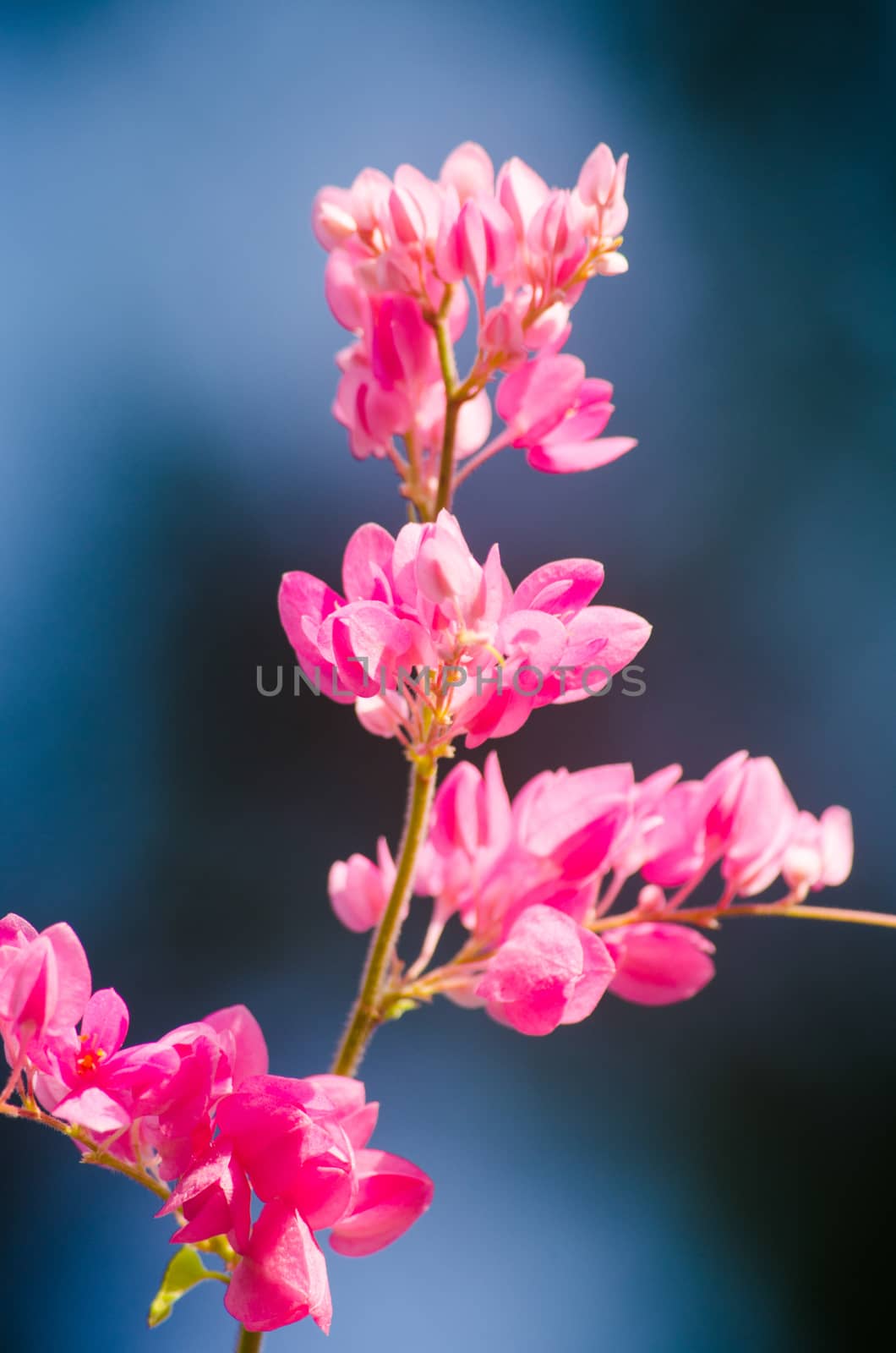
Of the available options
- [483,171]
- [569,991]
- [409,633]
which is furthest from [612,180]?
[569,991]

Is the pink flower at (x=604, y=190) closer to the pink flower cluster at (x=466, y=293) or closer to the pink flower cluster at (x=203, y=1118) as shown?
the pink flower cluster at (x=466, y=293)

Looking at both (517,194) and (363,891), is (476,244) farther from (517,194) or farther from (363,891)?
(363,891)

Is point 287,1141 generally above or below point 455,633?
below

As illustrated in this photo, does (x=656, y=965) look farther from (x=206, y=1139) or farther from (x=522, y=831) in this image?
(x=206, y=1139)

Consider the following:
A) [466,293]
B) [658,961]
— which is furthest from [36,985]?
[466,293]

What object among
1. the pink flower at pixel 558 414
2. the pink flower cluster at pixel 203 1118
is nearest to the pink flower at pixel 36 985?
the pink flower cluster at pixel 203 1118

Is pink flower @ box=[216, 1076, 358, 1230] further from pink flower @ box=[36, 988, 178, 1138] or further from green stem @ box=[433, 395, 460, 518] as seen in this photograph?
green stem @ box=[433, 395, 460, 518]
